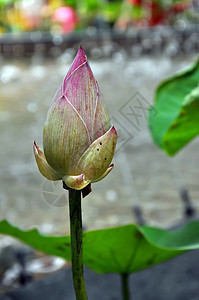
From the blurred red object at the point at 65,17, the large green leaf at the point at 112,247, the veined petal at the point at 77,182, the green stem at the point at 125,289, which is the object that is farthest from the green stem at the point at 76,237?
the blurred red object at the point at 65,17

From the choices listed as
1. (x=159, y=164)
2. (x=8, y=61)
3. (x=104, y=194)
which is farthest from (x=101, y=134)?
(x=8, y=61)

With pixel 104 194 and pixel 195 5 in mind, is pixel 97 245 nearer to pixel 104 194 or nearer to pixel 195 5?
pixel 104 194

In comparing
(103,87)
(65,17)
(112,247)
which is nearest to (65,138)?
(112,247)

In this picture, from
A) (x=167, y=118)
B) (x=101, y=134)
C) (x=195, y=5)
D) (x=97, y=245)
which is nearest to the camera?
(x=101, y=134)

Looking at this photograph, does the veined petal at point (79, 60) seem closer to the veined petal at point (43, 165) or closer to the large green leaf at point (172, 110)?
the veined petal at point (43, 165)

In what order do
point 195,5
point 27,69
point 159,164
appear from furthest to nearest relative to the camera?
point 195,5, point 27,69, point 159,164
